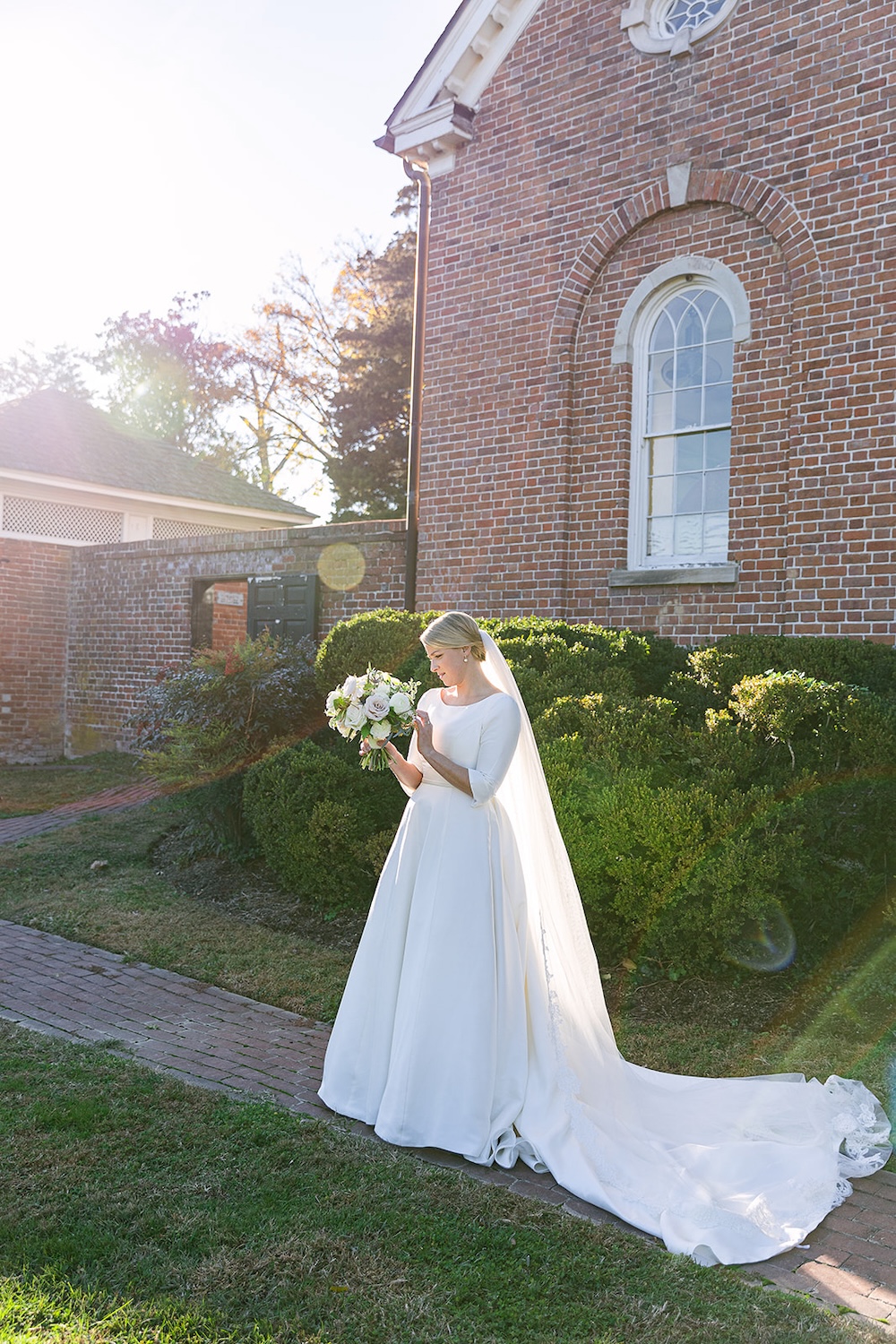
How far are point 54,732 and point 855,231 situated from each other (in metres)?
13.5

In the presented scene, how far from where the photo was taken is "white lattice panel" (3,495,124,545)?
16844mm

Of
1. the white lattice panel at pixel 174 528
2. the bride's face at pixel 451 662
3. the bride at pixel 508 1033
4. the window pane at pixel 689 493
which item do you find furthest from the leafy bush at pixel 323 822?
the white lattice panel at pixel 174 528

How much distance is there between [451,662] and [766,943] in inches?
105

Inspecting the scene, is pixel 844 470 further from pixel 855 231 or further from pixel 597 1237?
pixel 597 1237

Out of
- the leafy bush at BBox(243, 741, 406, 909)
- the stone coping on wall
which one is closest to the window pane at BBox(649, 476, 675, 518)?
the stone coping on wall

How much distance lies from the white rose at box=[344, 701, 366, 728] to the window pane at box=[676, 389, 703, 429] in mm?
6164

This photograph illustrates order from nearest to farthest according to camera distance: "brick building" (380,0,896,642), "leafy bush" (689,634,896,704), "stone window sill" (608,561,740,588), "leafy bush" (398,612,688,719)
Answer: "leafy bush" (689,634,896,704)
"leafy bush" (398,612,688,719)
"brick building" (380,0,896,642)
"stone window sill" (608,561,740,588)

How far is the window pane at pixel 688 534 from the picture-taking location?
9.57 meters

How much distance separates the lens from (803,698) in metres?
6.27

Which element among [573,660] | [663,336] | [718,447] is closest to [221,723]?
[573,660]

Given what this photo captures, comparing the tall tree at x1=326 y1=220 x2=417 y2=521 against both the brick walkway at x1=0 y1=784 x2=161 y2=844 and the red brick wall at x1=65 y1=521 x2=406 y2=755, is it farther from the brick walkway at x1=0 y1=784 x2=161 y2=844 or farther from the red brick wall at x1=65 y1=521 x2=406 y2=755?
the brick walkway at x1=0 y1=784 x2=161 y2=844

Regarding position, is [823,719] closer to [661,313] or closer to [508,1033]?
[508,1033]

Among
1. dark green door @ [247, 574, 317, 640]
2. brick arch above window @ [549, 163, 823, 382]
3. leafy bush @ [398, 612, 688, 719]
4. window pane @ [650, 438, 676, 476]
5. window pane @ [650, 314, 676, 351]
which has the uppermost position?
brick arch above window @ [549, 163, 823, 382]

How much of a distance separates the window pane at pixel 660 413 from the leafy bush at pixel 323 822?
432cm
